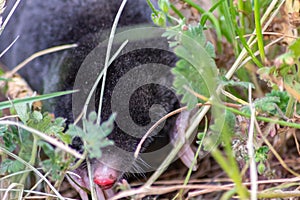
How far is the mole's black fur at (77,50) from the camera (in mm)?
1183

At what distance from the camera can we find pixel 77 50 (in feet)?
4.07

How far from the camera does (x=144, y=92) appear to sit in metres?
1.19

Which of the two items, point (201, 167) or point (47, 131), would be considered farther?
point (201, 167)

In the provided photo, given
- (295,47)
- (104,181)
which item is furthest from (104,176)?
(295,47)

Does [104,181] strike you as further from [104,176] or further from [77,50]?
[77,50]

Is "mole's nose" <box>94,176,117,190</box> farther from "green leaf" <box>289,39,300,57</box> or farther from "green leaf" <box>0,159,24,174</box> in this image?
"green leaf" <box>289,39,300,57</box>

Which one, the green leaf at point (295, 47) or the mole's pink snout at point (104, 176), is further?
the mole's pink snout at point (104, 176)

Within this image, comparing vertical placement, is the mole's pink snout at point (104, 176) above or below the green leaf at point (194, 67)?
below

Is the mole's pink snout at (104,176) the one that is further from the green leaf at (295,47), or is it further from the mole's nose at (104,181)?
the green leaf at (295,47)

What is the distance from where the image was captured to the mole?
3.84 ft

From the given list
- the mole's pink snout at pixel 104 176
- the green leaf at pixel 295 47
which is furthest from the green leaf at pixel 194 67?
the mole's pink snout at pixel 104 176

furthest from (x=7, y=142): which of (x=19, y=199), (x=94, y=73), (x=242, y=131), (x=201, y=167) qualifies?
(x=201, y=167)

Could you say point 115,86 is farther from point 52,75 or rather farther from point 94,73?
point 52,75

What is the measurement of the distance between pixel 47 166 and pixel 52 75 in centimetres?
41
